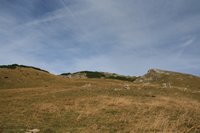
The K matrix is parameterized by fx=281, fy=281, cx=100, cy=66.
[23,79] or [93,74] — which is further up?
[93,74]

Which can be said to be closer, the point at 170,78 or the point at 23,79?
the point at 23,79

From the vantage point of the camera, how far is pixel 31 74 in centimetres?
6894

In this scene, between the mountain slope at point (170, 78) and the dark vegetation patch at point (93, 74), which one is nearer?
the mountain slope at point (170, 78)

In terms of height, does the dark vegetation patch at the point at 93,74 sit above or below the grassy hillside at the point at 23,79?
above

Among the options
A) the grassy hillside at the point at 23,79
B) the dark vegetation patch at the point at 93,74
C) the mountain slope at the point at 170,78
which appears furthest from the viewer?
the dark vegetation patch at the point at 93,74

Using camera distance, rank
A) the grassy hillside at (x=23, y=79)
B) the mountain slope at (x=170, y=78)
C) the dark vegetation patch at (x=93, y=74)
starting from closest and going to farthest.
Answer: the grassy hillside at (x=23, y=79) → the mountain slope at (x=170, y=78) → the dark vegetation patch at (x=93, y=74)

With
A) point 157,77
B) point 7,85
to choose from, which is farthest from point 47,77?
point 157,77

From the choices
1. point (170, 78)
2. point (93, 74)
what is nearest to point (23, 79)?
point (170, 78)

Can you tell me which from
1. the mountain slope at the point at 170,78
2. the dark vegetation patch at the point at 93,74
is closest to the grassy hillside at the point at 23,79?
the mountain slope at the point at 170,78

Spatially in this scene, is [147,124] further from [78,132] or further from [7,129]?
[7,129]

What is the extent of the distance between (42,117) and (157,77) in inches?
2823

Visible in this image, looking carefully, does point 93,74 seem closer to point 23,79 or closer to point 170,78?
point 170,78

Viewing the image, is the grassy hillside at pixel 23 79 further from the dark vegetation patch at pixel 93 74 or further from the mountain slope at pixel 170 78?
the dark vegetation patch at pixel 93 74

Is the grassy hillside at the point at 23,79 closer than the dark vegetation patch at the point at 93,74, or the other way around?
the grassy hillside at the point at 23,79
